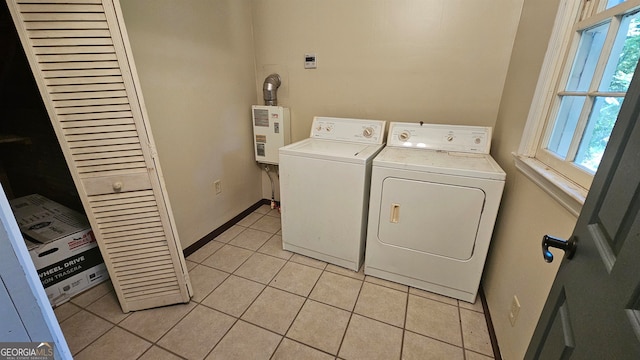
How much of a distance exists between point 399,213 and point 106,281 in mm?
2118

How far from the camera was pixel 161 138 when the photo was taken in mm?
1785

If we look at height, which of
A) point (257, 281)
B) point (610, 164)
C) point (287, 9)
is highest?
point (287, 9)

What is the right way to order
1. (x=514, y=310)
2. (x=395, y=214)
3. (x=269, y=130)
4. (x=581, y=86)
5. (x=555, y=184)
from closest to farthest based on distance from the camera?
(x=555, y=184) → (x=581, y=86) → (x=514, y=310) → (x=395, y=214) → (x=269, y=130)

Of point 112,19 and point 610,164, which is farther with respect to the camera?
point 112,19

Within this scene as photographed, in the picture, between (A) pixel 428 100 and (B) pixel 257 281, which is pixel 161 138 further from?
(A) pixel 428 100

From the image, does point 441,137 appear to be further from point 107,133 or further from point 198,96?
point 107,133

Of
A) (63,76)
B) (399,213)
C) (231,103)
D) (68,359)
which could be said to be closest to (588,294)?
(399,213)

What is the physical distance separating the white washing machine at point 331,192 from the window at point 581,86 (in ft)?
3.03

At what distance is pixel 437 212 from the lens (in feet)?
5.18

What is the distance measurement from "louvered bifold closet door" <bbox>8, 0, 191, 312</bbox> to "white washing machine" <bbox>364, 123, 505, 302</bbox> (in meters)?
1.32

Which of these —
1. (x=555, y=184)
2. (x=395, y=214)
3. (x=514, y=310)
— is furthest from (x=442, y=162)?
(x=514, y=310)

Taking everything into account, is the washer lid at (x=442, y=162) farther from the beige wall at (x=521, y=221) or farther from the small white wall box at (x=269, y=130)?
the small white wall box at (x=269, y=130)

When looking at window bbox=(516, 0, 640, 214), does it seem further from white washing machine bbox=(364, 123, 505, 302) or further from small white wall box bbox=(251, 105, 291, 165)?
small white wall box bbox=(251, 105, 291, 165)

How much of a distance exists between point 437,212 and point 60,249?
235 centimetres
